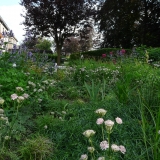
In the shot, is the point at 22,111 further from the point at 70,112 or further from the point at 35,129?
the point at 70,112

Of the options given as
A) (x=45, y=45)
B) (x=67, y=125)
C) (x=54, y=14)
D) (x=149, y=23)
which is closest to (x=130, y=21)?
(x=149, y=23)

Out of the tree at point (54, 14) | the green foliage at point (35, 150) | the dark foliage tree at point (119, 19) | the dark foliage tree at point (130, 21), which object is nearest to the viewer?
the green foliage at point (35, 150)

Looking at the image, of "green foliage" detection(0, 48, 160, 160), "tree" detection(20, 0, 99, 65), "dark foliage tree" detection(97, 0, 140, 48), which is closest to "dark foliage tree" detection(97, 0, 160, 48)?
"dark foliage tree" detection(97, 0, 140, 48)

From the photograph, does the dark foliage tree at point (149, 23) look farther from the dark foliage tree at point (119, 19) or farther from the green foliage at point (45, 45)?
the green foliage at point (45, 45)

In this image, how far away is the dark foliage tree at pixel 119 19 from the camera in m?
22.4

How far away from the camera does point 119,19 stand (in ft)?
74.2

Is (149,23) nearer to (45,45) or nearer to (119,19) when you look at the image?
(119,19)

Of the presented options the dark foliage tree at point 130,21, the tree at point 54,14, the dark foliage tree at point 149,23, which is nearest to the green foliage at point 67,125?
the tree at point 54,14

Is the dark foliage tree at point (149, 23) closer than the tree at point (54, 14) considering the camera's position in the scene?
No

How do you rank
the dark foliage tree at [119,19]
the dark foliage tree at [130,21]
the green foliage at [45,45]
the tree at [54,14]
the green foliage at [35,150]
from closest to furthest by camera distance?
the green foliage at [35,150], the tree at [54,14], the dark foliage tree at [130,21], the dark foliage tree at [119,19], the green foliage at [45,45]

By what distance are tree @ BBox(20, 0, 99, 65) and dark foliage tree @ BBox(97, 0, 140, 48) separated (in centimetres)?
362

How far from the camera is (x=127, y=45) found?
23.2 m

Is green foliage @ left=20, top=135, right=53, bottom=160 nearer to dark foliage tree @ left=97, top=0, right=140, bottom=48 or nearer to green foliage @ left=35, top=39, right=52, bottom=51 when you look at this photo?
A: dark foliage tree @ left=97, top=0, right=140, bottom=48

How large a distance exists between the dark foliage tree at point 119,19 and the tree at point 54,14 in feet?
11.9
